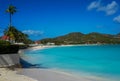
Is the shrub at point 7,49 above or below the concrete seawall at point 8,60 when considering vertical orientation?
above

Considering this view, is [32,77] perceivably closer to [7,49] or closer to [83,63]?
[7,49]

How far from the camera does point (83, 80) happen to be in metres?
19.9

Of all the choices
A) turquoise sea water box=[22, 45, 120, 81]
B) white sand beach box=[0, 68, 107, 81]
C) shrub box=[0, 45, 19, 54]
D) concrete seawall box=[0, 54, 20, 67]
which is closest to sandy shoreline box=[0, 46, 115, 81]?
white sand beach box=[0, 68, 107, 81]

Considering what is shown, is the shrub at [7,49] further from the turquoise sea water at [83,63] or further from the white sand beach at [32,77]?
the turquoise sea water at [83,63]

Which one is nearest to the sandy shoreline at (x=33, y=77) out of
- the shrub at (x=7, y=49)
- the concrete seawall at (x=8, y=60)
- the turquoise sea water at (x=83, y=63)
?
the concrete seawall at (x=8, y=60)

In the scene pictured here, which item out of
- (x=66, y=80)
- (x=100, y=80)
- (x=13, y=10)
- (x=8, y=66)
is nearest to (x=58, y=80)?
(x=66, y=80)

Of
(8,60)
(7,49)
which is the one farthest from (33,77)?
(7,49)

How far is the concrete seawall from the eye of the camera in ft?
75.9

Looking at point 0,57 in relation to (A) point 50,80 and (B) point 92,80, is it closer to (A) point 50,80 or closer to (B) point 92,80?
(A) point 50,80

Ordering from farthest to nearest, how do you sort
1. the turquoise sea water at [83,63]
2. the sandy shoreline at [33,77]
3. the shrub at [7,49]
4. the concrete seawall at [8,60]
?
the turquoise sea water at [83,63], the shrub at [7,49], the concrete seawall at [8,60], the sandy shoreline at [33,77]

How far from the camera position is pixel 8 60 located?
2372 centimetres

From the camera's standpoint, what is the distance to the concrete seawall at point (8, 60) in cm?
2315

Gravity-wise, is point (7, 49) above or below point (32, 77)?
above

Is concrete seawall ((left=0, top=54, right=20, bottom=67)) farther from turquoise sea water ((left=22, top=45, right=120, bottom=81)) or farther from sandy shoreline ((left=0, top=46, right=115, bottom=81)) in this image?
turquoise sea water ((left=22, top=45, right=120, bottom=81))
